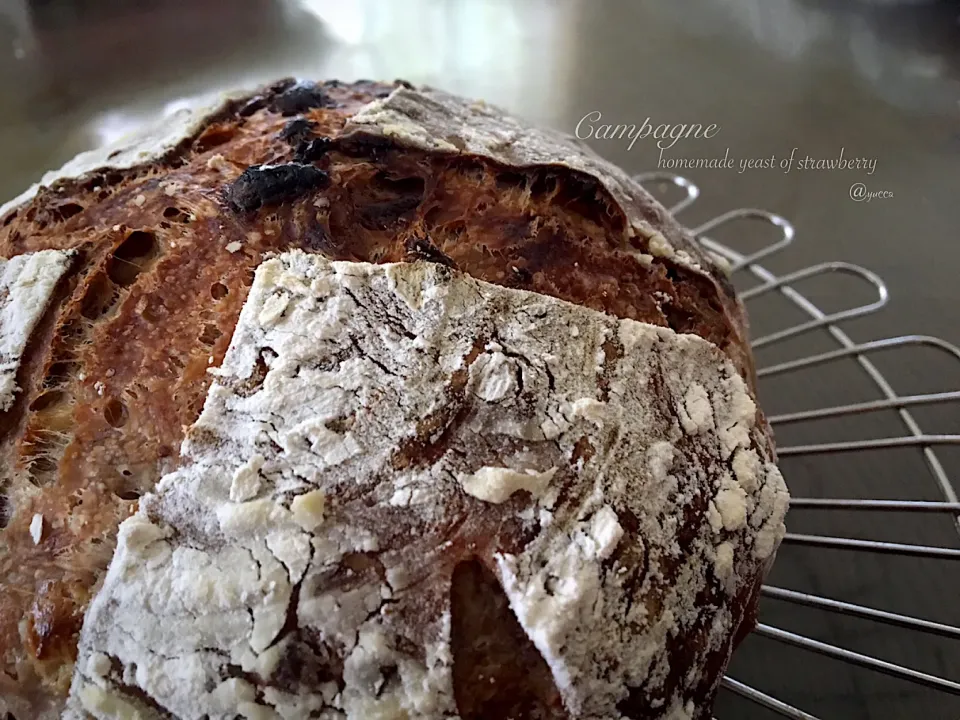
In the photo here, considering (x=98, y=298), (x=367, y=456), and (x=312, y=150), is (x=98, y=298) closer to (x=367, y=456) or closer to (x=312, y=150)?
(x=312, y=150)

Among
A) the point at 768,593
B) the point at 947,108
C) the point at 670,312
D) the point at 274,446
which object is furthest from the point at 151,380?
the point at 947,108

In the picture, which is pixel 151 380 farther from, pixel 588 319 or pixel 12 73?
pixel 12 73

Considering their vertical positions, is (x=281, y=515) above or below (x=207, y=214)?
below

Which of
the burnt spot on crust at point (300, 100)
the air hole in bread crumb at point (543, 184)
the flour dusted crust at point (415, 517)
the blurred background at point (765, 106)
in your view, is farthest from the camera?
the blurred background at point (765, 106)

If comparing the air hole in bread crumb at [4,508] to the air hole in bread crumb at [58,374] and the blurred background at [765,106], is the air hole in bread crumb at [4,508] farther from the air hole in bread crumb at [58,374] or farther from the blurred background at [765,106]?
the blurred background at [765,106]

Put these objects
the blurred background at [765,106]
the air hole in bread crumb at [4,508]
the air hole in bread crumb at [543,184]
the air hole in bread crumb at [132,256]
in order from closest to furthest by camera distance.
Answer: the air hole in bread crumb at [4,508], the air hole in bread crumb at [132,256], the air hole in bread crumb at [543,184], the blurred background at [765,106]


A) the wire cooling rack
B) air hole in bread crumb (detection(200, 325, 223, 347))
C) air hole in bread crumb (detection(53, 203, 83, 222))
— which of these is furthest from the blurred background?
air hole in bread crumb (detection(53, 203, 83, 222))

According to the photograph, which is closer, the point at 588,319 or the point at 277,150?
the point at 588,319

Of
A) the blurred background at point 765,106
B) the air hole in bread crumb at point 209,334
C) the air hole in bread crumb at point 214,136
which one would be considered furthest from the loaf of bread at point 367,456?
the blurred background at point 765,106
